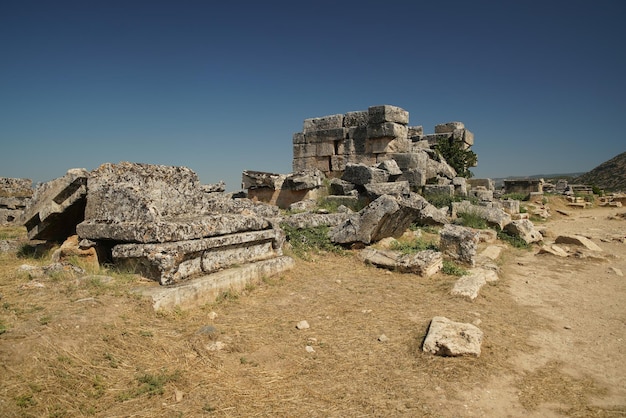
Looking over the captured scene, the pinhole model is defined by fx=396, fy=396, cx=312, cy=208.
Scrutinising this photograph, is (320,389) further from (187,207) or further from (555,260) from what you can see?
(555,260)

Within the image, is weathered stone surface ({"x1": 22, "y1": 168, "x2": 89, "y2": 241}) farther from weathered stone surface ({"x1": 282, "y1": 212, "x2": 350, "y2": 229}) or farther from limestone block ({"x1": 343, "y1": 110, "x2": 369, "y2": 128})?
limestone block ({"x1": 343, "y1": 110, "x2": 369, "y2": 128})

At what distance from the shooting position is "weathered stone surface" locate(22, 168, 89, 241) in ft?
16.8

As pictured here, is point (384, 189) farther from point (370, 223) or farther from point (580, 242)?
point (580, 242)

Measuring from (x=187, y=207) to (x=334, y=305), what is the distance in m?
2.30

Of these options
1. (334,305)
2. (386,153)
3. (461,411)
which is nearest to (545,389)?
(461,411)

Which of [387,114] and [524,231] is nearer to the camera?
[524,231]

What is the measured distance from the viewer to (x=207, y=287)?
422cm

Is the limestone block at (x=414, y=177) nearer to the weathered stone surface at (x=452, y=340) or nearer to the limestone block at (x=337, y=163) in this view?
the limestone block at (x=337, y=163)

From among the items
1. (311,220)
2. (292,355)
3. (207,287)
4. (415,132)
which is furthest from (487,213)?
(415,132)

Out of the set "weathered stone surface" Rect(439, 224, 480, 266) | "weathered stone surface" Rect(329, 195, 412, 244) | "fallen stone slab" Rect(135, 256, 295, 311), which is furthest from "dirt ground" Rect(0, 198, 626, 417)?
"weathered stone surface" Rect(329, 195, 412, 244)

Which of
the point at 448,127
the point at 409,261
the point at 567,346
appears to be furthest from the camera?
the point at 448,127

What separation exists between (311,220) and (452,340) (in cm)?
476

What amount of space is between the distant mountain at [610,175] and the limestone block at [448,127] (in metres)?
21.4

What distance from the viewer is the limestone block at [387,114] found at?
1236 cm
